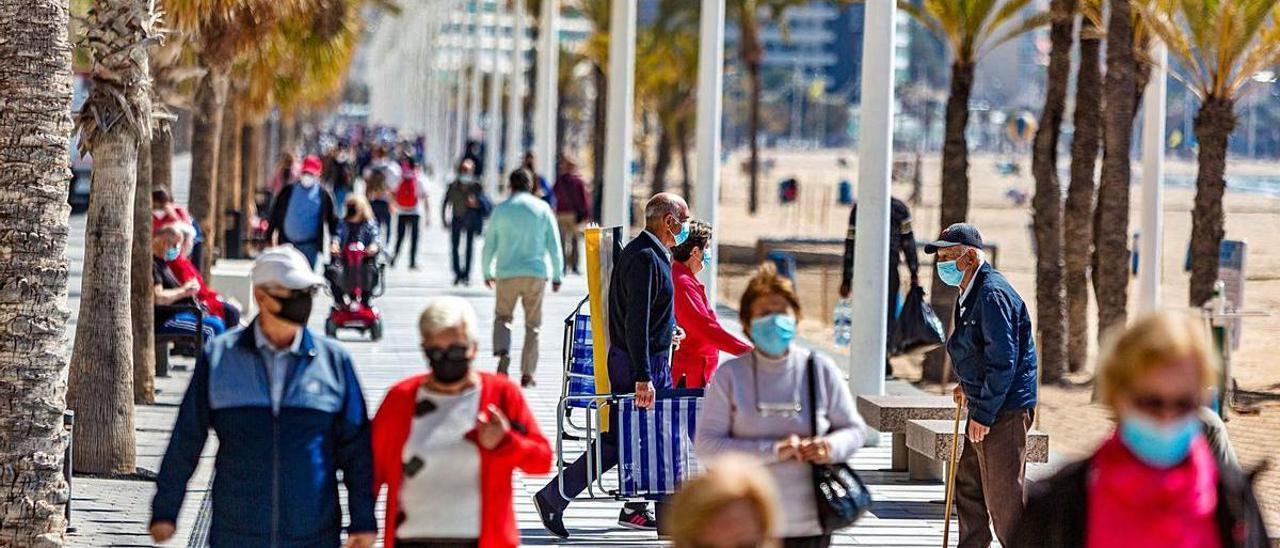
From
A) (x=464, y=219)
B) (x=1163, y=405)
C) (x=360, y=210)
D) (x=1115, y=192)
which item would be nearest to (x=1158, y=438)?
(x=1163, y=405)

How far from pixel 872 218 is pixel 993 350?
4932 mm

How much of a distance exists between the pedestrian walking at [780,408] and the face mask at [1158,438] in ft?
4.80

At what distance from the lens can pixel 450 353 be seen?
5.49 metres

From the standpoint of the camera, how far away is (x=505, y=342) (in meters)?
15.8

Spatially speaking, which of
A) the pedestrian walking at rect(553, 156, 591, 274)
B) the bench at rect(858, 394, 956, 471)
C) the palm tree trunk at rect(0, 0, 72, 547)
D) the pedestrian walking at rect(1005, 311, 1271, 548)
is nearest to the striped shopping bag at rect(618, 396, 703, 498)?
the palm tree trunk at rect(0, 0, 72, 547)

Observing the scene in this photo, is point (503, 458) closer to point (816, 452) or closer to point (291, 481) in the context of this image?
point (291, 481)

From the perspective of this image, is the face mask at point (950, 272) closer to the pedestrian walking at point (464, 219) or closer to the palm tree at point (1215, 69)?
the palm tree at point (1215, 69)

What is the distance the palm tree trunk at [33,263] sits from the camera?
8305 millimetres

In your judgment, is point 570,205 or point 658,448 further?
point 570,205

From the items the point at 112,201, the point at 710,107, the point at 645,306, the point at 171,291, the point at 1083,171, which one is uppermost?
the point at 710,107

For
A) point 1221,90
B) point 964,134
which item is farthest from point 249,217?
point 1221,90

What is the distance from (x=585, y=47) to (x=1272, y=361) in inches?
1566

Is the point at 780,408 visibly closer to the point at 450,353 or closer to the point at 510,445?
the point at 510,445

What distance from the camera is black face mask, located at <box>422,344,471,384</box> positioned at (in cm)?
550
